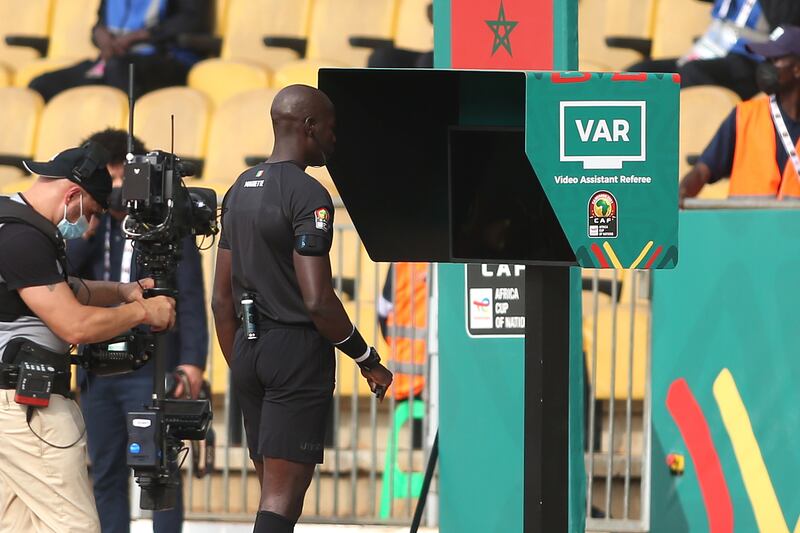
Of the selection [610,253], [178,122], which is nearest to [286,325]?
[610,253]

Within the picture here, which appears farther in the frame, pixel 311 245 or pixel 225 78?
pixel 225 78

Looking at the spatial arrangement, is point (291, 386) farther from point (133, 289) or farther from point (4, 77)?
point (4, 77)

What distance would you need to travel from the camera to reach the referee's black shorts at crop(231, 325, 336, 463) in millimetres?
4535

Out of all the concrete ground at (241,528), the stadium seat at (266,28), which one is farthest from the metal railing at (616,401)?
the stadium seat at (266,28)

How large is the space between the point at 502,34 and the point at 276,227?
1.17 meters

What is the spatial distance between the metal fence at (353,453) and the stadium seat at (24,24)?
198 inches

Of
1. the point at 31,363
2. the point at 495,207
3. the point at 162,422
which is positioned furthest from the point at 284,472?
the point at 495,207

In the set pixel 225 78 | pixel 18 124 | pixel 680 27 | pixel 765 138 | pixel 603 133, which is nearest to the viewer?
pixel 603 133

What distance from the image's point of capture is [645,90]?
11.0ft

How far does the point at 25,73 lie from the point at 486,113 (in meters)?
7.89

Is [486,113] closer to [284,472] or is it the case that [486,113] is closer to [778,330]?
[284,472]

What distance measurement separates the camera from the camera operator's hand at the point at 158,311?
189 inches

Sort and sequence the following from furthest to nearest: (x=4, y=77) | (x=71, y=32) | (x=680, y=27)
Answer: (x=71, y=32) < (x=4, y=77) < (x=680, y=27)

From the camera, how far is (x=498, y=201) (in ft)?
12.1
